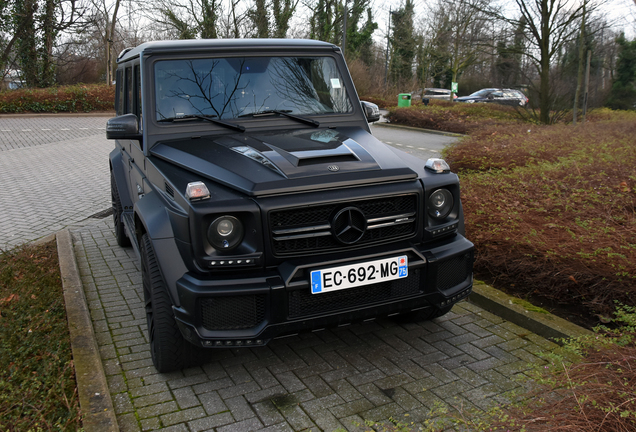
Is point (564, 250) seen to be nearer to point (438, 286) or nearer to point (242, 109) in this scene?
point (438, 286)

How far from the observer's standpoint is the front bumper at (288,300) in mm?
2990

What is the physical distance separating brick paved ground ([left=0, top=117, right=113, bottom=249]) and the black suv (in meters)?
→ 3.72

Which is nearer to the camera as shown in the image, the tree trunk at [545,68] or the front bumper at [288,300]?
the front bumper at [288,300]

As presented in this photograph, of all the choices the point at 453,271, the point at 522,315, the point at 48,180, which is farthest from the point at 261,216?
the point at 48,180

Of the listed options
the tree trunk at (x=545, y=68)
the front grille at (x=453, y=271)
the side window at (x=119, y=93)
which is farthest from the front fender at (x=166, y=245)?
the tree trunk at (x=545, y=68)

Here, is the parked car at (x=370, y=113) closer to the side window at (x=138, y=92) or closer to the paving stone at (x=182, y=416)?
the side window at (x=138, y=92)

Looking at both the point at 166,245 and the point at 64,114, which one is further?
the point at 64,114

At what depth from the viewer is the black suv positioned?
303cm

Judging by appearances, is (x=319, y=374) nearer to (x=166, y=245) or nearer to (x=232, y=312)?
(x=232, y=312)

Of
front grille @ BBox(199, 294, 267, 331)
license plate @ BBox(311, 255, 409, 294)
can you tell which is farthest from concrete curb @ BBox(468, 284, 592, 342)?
front grille @ BBox(199, 294, 267, 331)

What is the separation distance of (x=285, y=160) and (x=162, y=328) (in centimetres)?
124

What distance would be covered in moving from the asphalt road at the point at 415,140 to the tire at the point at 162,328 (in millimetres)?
9917

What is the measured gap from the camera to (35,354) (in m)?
3.78

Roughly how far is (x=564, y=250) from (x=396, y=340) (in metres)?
1.63
